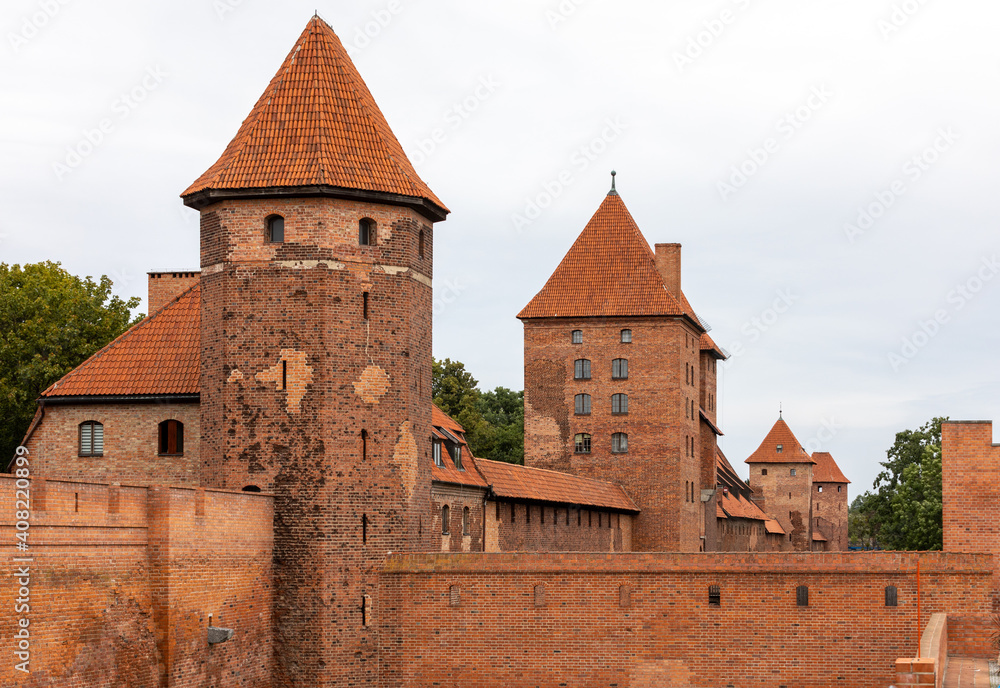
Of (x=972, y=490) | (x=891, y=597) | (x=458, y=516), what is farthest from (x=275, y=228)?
(x=972, y=490)

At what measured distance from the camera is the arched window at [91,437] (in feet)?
105

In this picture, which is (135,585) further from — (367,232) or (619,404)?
(619,404)

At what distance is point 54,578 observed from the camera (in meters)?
21.5

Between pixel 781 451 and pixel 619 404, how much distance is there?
168 feet

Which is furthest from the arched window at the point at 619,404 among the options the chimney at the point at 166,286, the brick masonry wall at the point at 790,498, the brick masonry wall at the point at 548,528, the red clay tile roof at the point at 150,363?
the brick masonry wall at the point at 790,498

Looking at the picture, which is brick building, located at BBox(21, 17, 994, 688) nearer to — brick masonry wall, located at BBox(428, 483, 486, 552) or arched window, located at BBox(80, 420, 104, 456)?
arched window, located at BBox(80, 420, 104, 456)

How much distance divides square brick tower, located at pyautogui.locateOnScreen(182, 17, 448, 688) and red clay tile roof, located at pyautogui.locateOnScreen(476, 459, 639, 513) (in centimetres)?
786

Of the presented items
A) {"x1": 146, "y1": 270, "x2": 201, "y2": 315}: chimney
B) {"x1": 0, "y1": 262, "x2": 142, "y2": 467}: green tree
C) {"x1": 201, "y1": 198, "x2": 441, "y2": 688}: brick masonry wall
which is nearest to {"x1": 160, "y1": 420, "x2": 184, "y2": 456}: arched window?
{"x1": 201, "y1": 198, "x2": 441, "y2": 688}: brick masonry wall

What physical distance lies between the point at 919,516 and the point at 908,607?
2983cm

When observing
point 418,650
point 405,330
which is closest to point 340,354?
point 405,330

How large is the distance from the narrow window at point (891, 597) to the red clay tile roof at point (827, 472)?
87719 millimetres

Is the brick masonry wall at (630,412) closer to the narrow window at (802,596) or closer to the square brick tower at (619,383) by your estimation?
the square brick tower at (619,383)

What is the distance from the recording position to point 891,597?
1135 inches

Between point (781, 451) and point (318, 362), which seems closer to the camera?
point (318, 362)
